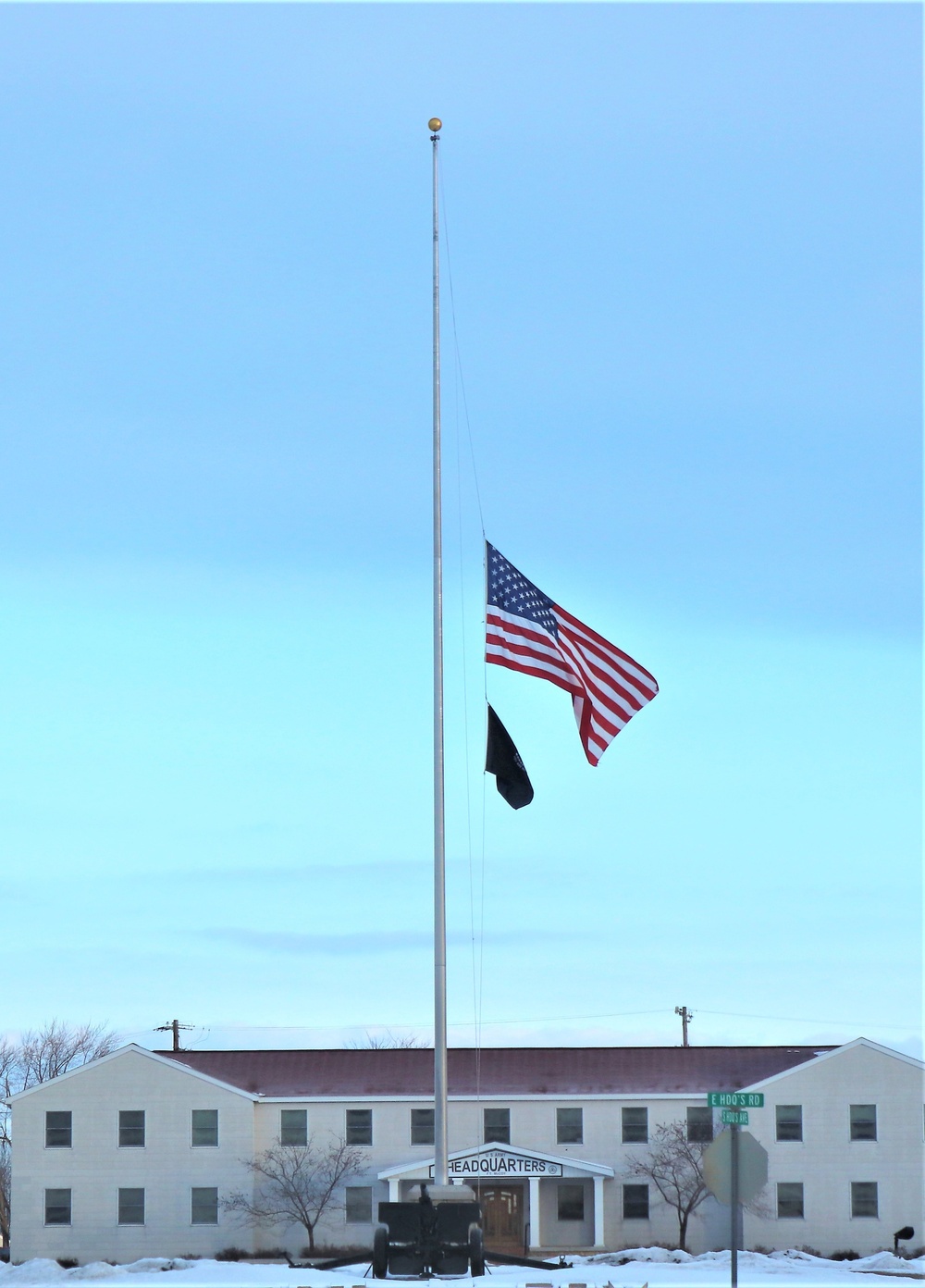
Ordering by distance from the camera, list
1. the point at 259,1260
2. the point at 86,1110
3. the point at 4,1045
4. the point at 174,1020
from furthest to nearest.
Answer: the point at 4,1045 < the point at 174,1020 < the point at 86,1110 < the point at 259,1260

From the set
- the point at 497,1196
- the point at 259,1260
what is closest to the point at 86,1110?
the point at 259,1260

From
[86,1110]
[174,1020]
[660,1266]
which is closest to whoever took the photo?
[660,1266]

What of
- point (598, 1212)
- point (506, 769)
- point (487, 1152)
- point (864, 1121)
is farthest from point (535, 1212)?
point (506, 769)

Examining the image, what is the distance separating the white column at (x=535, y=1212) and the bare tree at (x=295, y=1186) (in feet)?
18.1

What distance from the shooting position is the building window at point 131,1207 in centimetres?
5150

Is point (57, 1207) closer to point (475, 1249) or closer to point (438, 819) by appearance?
point (438, 819)

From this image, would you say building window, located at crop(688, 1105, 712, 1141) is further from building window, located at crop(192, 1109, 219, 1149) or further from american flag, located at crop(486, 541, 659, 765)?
american flag, located at crop(486, 541, 659, 765)

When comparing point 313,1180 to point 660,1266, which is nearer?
point 660,1266

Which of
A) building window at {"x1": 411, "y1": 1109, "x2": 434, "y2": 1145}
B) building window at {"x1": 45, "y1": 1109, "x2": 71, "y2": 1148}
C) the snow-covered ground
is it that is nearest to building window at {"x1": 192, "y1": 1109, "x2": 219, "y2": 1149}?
building window at {"x1": 45, "y1": 1109, "x2": 71, "y2": 1148}

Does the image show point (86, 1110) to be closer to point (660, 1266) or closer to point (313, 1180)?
point (313, 1180)

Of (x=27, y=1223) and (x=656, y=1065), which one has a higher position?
(x=656, y=1065)

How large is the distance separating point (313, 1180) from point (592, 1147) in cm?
898

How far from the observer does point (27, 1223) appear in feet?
169

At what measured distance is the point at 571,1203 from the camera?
52.3 metres
